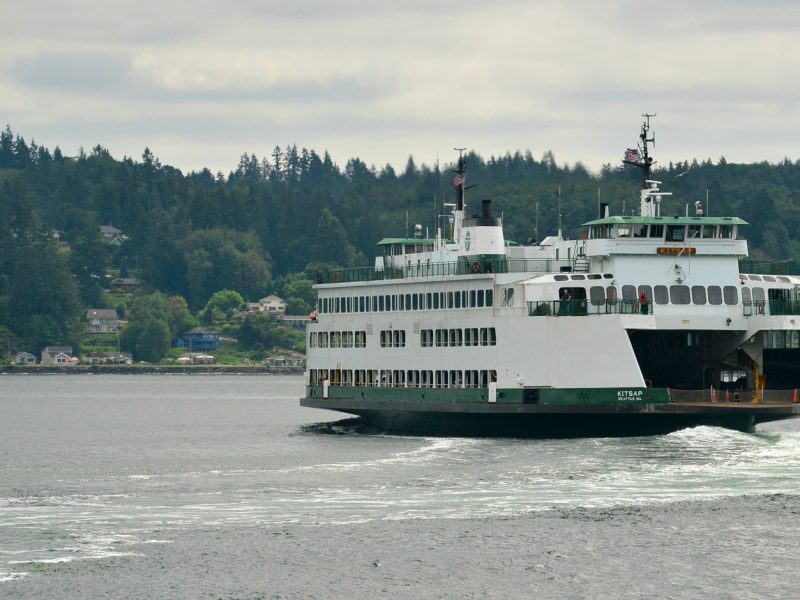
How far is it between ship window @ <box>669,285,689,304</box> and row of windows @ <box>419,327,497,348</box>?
6.01 meters

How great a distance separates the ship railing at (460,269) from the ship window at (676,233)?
3.58m

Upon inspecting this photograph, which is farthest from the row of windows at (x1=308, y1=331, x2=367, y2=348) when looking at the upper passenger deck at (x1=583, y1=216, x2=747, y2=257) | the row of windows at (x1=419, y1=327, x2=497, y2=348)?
the upper passenger deck at (x1=583, y1=216, x2=747, y2=257)

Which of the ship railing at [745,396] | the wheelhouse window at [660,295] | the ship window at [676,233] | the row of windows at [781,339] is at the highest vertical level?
the ship window at [676,233]

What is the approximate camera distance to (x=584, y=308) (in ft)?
185

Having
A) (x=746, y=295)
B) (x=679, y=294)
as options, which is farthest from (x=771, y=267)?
(x=679, y=294)

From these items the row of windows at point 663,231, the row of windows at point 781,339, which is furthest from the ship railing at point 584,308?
the row of windows at point 781,339

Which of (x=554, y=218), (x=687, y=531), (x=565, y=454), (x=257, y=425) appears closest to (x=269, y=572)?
(x=687, y=531)

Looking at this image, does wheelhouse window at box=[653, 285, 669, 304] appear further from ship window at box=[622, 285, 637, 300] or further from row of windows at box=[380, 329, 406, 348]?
row of windows at box=[380, 329, 406, 348]

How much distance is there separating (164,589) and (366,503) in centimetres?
998

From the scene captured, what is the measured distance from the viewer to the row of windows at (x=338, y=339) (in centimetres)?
6756

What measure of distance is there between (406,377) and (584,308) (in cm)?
1005

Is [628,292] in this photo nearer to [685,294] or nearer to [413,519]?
[685,294]

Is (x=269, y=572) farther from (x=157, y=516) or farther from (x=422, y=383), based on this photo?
(x=422, y=383)

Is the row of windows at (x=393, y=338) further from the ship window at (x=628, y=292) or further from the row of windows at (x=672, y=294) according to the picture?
the ship window at (x=628, y=292)
